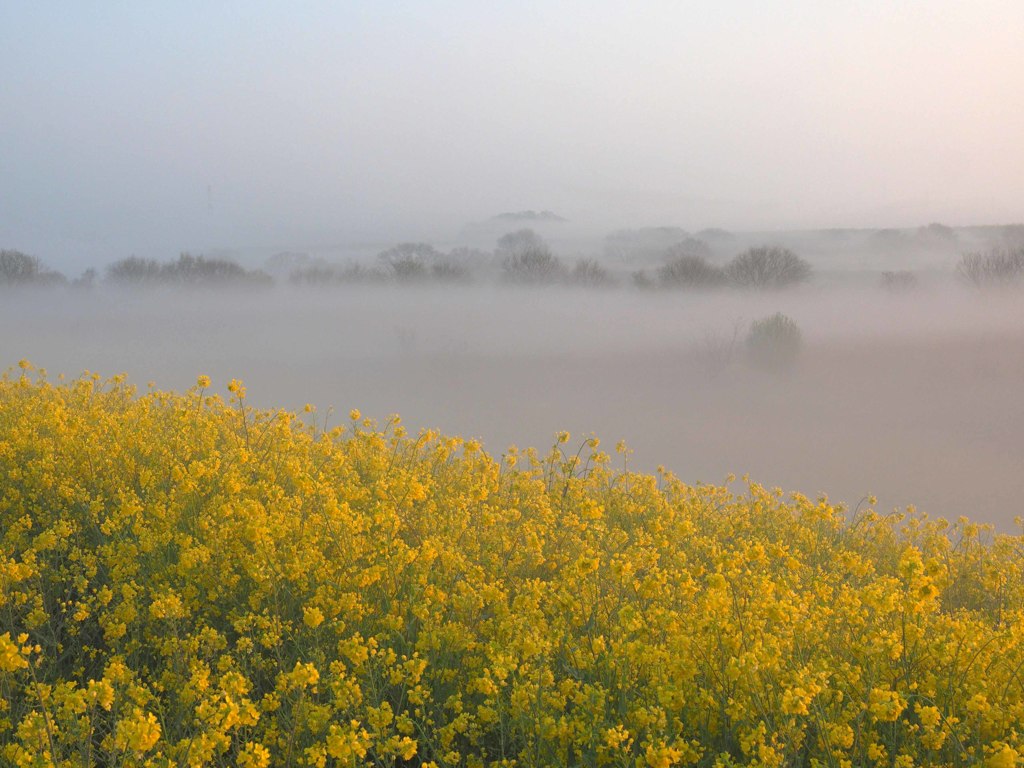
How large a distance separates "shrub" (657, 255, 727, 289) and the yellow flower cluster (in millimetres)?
40011

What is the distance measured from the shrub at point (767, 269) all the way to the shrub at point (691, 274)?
73 centimetres

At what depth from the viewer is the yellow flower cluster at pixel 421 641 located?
3.89m

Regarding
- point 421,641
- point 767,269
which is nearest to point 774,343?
point 767,269

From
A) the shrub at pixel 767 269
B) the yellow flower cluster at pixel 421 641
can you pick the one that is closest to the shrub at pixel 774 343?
the shrub at pixel 767 269

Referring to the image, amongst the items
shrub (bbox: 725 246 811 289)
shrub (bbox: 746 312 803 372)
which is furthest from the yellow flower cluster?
shrub (bbox: 725 246 811 289)

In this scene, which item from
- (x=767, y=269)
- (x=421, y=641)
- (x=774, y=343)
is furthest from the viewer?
(x=767, y=269)

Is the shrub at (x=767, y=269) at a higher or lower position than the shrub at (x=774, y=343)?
higher

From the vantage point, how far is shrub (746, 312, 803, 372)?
36406 mm

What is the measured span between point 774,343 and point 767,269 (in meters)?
10.7

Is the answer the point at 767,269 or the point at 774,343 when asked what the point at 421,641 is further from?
the point at 767,269

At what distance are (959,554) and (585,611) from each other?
6.38 m

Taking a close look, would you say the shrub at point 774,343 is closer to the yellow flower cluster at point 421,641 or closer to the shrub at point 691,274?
the shrub at point 691,274

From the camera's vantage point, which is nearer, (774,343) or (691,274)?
(774,343)

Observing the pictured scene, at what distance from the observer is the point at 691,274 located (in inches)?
1893
